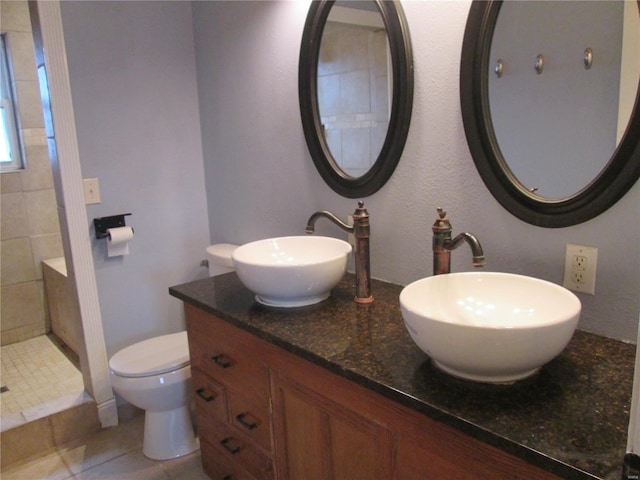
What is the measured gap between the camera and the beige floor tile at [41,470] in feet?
7.22

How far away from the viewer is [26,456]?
2.33m

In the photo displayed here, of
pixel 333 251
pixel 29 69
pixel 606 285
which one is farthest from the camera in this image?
pixel 29 69

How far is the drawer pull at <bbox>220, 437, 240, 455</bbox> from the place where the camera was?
69.7 inches

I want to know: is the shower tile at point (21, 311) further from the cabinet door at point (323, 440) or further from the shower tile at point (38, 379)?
the cabinet door at point (323, 440)

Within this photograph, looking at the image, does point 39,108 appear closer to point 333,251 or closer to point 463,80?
point 333,251

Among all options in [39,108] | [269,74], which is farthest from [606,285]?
[39,108]

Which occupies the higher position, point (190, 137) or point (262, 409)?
point (190, 137)

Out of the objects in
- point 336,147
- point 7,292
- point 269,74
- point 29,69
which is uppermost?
point 29,69

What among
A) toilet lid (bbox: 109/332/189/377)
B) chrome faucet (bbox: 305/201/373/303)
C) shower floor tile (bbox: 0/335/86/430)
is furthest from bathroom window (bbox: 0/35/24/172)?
chrome faucet (bbox: 305/201/373/303)

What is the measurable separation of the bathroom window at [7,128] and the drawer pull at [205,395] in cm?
247

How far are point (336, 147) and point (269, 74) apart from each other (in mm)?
539

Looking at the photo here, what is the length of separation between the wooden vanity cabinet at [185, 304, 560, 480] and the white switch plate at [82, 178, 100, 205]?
2.95ft

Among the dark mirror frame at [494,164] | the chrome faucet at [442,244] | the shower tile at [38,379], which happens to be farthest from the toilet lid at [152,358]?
the dark mirror frame at [494,164]

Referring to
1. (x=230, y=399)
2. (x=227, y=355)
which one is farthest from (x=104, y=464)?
(x=227, y=355)
